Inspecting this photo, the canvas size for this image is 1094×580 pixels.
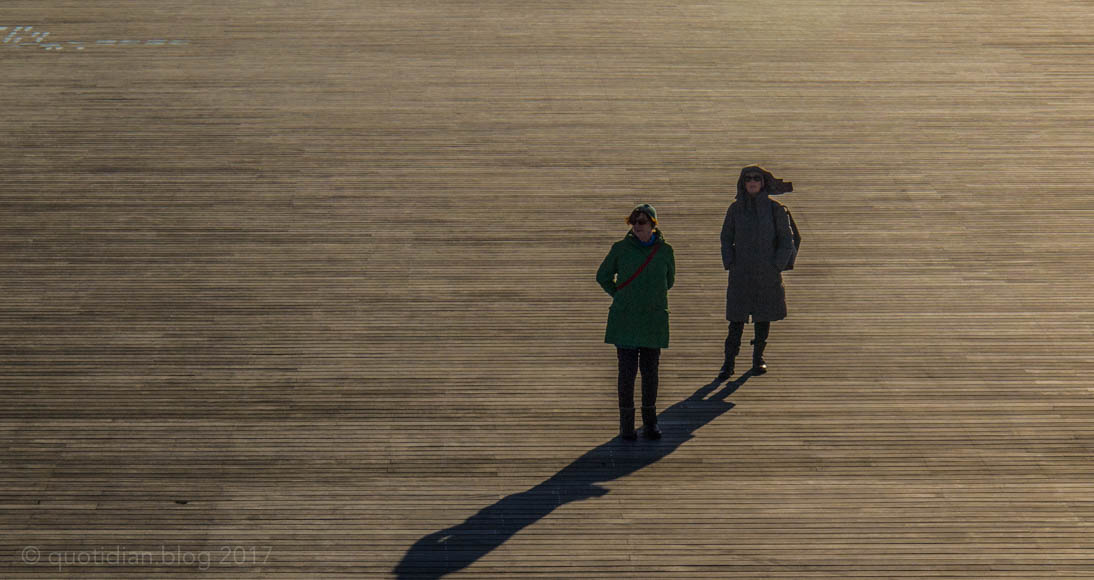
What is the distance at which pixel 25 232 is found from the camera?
9.20 m

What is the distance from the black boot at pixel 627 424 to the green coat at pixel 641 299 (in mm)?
494

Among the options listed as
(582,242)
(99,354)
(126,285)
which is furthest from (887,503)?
(126,285)

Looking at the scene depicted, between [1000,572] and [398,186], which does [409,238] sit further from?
[1000,572]

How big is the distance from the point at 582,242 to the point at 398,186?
6.34 ft

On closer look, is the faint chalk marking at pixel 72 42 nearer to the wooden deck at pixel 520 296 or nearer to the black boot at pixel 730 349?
the wooden deck at pixel 520 296

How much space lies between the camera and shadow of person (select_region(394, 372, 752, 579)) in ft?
18.4

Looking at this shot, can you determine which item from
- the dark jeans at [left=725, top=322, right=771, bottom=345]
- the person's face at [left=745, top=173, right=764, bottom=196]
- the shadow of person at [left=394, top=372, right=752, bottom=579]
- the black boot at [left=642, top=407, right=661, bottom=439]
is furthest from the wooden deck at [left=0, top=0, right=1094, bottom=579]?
the person's face at [left=745, top=173, right=764, bottom=196]

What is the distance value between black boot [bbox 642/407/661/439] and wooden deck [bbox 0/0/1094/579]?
13cm

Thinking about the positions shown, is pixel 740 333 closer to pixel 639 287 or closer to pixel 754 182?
pixel 754 182

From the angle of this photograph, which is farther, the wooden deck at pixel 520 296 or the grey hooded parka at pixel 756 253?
the grey hooded parka at pixel 756 253

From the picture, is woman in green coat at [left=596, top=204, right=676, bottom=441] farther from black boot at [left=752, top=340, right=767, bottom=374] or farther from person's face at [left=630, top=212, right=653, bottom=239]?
black boot at [left=752, top=340, right=767, bottom=374]

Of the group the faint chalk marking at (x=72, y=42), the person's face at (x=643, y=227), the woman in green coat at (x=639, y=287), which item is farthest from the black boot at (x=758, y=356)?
the faint chalk marking at (x=72, y=42)

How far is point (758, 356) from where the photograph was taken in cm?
743

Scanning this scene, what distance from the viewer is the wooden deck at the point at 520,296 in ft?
19.4
